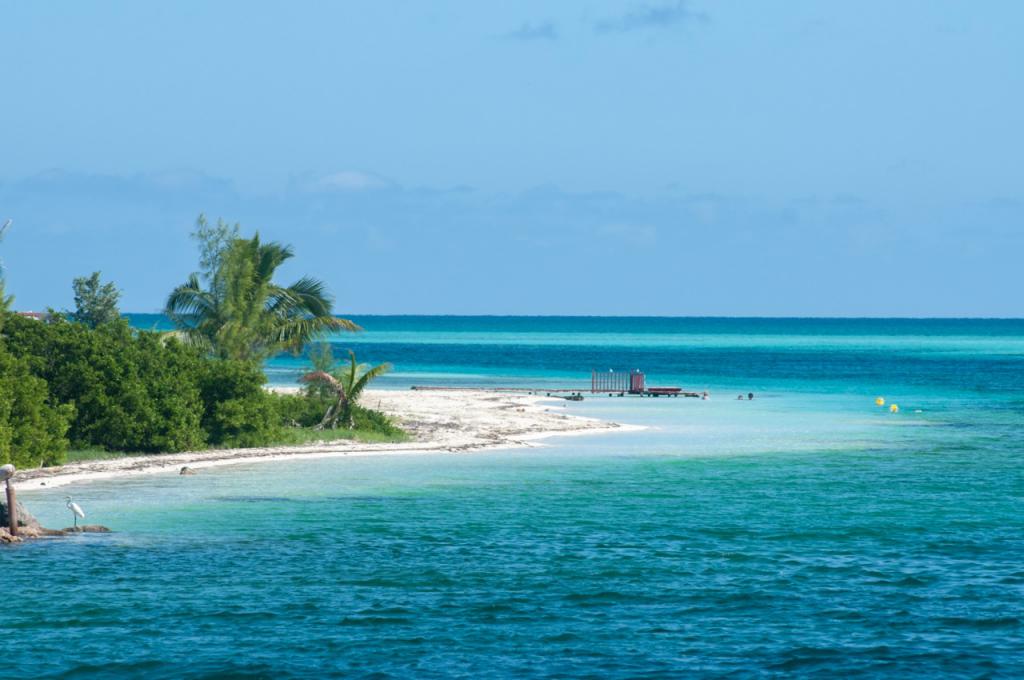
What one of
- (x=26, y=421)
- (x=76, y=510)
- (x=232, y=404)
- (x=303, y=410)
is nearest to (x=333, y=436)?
(x=303, y=410)

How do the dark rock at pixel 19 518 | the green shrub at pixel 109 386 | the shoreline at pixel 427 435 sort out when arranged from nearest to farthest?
the dark rock at pixel 19 518
the shoreline at pixel 427 435
the green shrub at pixel 109 386

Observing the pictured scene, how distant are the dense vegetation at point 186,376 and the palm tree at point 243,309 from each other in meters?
0.05

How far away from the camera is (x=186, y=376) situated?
45500 mm

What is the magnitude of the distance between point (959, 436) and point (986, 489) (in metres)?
19.1

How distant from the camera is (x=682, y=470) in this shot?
43469 millimetres

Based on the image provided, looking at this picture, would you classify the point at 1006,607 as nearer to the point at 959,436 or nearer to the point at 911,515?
the point at 911,515

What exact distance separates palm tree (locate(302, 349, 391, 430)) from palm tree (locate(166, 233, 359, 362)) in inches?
131

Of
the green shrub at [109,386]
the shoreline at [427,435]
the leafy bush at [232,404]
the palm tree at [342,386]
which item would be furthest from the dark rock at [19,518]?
the palm tree at [342,386]

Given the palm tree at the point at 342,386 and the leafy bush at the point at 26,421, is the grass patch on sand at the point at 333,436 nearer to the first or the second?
the palm tree at the point at 342,386

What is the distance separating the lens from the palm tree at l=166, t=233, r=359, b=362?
51.5 meters

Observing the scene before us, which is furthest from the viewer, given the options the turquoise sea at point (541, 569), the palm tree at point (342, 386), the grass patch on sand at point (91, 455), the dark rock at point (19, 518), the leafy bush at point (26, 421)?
the palm tree at point (342, 386)

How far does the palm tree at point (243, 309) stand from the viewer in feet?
169

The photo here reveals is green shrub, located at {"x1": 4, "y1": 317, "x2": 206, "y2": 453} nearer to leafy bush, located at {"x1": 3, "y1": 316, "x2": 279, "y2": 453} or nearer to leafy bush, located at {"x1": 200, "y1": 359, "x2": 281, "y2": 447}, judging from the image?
leafy bush, located at {"x1": 3, "y1": 316, "x2": 279, "y2": 453}

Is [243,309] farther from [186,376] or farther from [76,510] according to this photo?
[76,510]
